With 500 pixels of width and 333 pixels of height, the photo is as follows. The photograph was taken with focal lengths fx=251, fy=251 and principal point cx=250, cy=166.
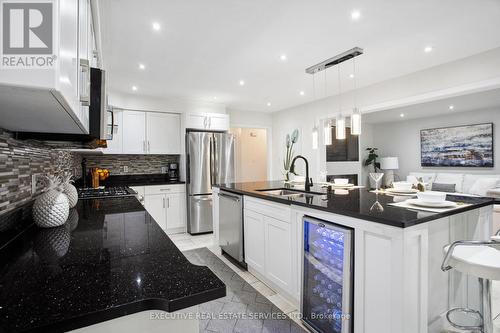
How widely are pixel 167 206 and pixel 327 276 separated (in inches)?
132

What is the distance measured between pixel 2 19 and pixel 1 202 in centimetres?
97

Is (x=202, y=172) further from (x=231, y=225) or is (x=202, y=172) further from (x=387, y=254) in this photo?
(x=387, y=254)

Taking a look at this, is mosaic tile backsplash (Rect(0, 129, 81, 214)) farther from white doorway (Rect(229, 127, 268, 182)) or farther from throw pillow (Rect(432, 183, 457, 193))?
throw pillow (Rect(432, 183, 457, 193))

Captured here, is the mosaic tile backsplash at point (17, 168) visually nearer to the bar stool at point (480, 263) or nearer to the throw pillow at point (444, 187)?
the bar stool at point (480, 263)

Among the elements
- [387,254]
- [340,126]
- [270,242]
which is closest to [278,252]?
[270,242]

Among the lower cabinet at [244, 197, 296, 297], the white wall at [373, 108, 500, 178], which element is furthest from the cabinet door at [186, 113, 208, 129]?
the white wall at [373, 108, 500, 178]

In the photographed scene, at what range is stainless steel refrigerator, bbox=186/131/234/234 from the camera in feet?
14.6

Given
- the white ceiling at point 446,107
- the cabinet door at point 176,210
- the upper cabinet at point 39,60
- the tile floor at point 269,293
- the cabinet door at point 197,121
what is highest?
the white ceiling at point 446,107

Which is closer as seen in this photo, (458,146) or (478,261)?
(478,261)

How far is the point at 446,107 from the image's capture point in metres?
5.44

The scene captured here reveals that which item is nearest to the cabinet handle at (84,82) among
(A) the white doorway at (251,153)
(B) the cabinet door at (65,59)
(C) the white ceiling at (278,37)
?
(B) the cabinet door at (65,59)

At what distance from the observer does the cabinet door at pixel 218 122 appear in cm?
480

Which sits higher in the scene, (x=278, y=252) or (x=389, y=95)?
(x=389, y=95)

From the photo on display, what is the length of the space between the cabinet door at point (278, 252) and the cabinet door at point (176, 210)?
2559 mm
